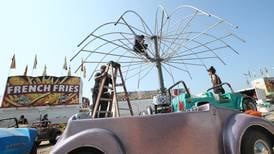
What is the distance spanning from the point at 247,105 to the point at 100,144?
5.37 meters

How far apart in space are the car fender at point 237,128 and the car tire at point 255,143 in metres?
0.08

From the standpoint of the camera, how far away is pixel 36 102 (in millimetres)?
28234

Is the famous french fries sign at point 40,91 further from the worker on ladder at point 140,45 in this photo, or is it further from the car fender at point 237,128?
the car fender at point 237,128

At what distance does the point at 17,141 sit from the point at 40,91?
2704 cm

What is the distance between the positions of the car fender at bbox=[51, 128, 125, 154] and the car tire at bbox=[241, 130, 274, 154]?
131 cm

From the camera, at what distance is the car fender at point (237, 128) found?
2.51 meters

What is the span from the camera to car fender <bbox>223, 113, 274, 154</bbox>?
98.7 inches

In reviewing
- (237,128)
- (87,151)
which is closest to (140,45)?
(237,128)

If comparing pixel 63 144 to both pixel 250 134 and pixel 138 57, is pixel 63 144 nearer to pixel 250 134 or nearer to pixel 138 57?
pixel 250 134

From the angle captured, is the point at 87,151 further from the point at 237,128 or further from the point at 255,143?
the point at 255,143

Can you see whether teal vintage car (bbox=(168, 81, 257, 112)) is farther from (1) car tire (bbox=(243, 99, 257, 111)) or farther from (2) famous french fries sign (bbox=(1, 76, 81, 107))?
(2) famous french fries sign (bbox=(1, 76, 81, 107))

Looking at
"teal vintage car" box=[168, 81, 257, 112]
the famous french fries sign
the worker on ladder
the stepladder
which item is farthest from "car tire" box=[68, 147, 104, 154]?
the famous french fries sign

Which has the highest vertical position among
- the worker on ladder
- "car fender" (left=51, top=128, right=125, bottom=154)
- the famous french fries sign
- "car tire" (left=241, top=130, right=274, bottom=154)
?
the famous french fries sign

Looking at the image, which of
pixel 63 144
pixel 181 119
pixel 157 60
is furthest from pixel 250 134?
pixel 157 60
